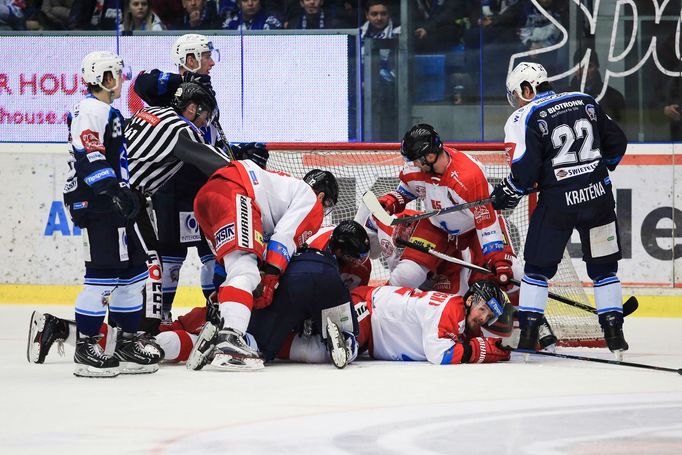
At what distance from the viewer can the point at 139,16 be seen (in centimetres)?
792

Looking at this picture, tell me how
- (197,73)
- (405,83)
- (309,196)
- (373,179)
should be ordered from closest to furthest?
(309,196) → (197,73) → (373,179) → (405,83)

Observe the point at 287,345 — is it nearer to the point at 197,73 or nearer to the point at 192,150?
the point at 192,150

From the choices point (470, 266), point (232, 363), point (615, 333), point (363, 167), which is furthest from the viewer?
point (363, 167)

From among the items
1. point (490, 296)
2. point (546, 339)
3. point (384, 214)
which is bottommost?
point (546, 339)

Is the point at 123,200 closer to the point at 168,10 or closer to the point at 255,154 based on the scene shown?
the point at 255,154

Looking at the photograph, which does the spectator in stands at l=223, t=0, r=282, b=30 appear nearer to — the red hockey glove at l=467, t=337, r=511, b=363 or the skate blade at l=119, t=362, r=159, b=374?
the red hockey glove at l=467, t=337, r=511, b=363

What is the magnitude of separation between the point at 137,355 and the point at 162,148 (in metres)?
1.05

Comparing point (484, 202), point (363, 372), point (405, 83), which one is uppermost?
point (405, 83)

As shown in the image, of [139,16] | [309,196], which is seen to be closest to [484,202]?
[309,196]

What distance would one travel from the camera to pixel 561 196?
15.9 feet

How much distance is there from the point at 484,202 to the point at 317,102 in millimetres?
2776

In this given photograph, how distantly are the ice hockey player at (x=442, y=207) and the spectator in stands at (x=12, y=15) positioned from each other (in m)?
3.55

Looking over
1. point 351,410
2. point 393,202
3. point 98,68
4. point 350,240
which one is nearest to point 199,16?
point 393,202

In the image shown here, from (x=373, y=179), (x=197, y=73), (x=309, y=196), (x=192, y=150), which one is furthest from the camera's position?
(x=373, y=179)
